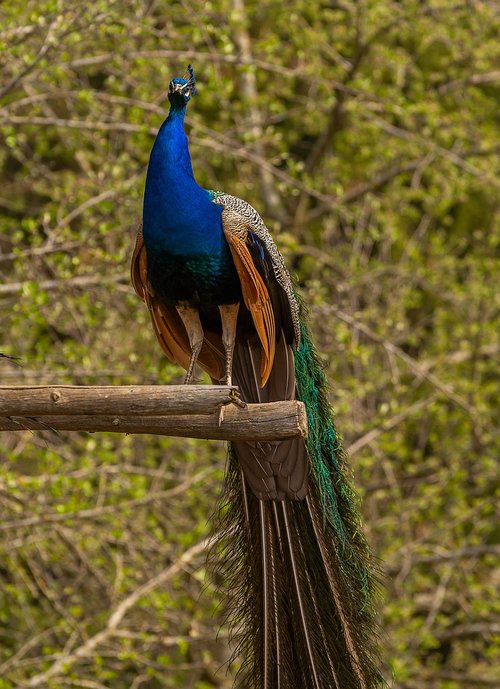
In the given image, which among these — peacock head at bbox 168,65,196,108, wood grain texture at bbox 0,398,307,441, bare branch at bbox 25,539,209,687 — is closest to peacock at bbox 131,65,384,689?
peacock head at bbox 168,65,196,108

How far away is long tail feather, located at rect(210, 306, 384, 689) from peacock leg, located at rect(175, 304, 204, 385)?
0.66 feet

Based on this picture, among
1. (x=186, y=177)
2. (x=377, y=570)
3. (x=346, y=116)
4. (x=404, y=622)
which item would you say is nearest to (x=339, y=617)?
(x=377, y=570)

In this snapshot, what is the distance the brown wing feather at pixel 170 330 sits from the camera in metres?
4.11

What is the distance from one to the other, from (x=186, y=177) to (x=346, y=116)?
4506 mm

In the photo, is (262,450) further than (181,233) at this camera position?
Yes

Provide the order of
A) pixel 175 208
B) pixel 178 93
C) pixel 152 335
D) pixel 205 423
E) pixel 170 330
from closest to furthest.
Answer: pixel 205 423 → pixel 175 208 → pixel 178 93 → pixel 170 330 → pixel 152 335

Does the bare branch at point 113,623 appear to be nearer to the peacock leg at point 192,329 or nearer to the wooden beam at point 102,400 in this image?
the peacock leg at point 192,329

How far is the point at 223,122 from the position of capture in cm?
838

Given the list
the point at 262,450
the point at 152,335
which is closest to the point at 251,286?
the point at 262,450

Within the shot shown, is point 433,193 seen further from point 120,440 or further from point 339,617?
point 339,617

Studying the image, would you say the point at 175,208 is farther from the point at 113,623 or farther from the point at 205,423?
the point at 113,623

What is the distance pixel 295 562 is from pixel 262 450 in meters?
0.41

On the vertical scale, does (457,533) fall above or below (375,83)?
below

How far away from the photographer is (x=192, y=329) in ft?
13.5
